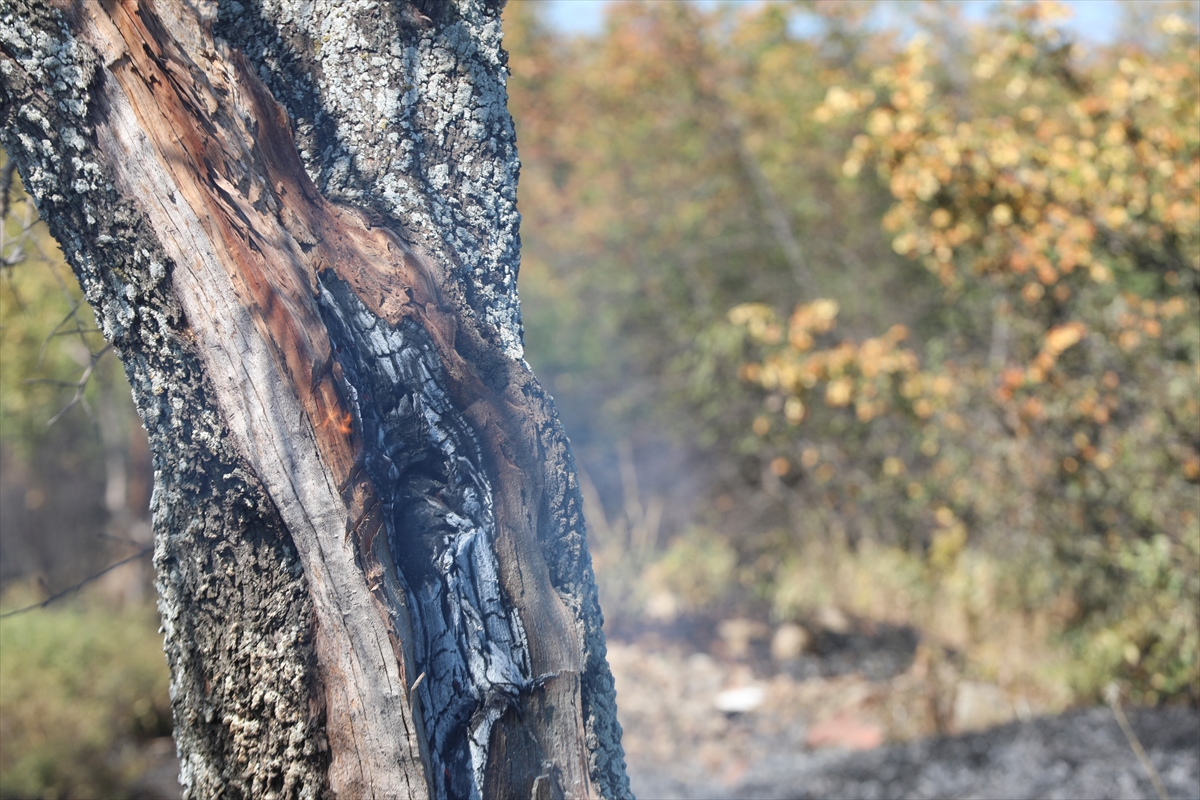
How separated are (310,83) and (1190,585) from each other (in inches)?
170

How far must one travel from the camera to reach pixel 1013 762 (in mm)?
3551

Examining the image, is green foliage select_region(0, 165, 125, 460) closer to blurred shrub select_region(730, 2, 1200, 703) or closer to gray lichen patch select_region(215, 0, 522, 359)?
gray lichen patch select_region(215, 0, 522, 359)

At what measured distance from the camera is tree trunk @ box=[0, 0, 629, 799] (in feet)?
4.12

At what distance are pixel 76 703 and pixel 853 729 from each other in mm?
4079

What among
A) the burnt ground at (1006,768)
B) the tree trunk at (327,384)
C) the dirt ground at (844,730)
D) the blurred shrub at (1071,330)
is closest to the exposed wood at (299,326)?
the tree trunk at (327,384)

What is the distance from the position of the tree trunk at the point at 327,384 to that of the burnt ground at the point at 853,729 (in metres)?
2.60

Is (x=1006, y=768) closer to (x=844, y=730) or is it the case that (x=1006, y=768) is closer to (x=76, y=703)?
(x=844, y=730)

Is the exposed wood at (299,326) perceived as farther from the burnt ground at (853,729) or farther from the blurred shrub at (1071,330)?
the blurred shrub at (1071,330)

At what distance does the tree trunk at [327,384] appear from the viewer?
1.26 m

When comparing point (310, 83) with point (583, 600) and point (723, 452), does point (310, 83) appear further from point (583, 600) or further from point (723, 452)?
point (723, 452)

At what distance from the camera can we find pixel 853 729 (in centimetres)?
452

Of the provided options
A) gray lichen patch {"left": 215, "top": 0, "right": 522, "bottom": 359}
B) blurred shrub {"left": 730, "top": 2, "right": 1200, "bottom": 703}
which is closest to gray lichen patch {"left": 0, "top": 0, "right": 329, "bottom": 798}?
gray lichen patch {"left": 215, "top": 0, "right": 522, "bottom": 359}

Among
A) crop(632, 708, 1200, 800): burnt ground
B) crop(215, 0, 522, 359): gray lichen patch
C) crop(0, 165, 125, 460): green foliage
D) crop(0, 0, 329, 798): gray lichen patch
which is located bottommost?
crop(632, 708, 1200, 800): burnt ground

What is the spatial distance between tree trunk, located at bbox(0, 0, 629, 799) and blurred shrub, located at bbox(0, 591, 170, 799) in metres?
3.29
